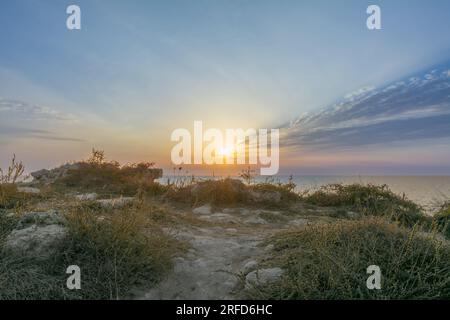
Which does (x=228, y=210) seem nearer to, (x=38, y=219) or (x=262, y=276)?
(x=38, y=219)

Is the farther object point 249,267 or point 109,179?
point 109,179

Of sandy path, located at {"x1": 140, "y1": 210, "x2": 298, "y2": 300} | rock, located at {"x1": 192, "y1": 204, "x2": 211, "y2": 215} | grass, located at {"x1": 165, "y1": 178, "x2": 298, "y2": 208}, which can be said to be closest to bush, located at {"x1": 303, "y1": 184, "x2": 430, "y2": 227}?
grass, located at {"x1": 165, "y1": 178, "x2": 298, "y2": 208}

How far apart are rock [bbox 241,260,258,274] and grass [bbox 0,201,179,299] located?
0.94 m

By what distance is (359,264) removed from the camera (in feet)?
13.1

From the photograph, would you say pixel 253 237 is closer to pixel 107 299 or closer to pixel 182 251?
pixel 182 251

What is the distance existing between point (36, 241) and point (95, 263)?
33.3 inches

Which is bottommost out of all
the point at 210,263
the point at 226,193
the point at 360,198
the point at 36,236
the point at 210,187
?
the point at 210,263

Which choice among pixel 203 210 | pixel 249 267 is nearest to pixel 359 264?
pixel 249 267

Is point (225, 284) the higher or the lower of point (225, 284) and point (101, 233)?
the lower

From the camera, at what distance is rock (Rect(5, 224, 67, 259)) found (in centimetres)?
428

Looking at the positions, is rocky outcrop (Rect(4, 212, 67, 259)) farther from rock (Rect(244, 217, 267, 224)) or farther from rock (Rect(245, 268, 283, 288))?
rock (Rect(244, 217, 267, 224))
